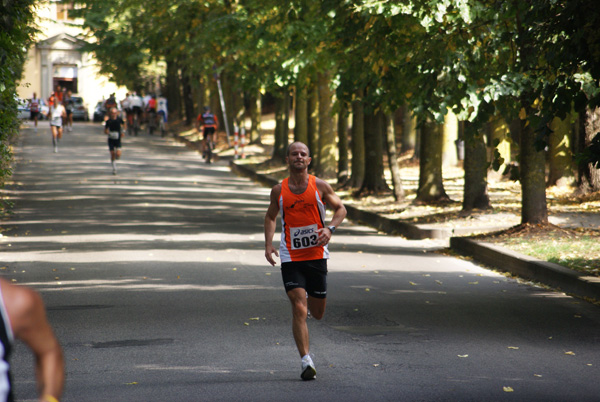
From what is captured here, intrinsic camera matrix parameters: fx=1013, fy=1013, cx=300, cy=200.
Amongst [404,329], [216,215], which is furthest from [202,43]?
[404,329]

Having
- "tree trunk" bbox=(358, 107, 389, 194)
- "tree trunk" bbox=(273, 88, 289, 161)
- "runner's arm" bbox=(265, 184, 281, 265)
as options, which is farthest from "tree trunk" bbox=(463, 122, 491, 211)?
"tree trunk" bbox=(273, 88, 289, 161)

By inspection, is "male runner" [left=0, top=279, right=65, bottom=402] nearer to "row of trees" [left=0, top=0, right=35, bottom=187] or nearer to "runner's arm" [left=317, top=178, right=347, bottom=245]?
"runner's arm" [left=317, top=178, right=347, bottom=245]

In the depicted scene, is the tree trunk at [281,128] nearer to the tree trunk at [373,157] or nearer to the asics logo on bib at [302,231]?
the tree trunk at [373,157]

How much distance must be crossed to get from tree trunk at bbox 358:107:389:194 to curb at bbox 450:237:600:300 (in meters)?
Answer: 7.95

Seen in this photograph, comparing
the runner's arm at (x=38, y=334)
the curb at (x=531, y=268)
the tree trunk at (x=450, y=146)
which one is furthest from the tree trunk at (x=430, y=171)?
the runner's arm at (x=38, y=334)

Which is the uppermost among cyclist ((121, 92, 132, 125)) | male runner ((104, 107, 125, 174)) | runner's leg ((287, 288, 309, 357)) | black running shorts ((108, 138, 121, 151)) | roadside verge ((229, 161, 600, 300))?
cyclist ((121, 92, 132, 125))

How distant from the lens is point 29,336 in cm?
277

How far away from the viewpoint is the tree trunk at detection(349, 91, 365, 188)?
24453 mm

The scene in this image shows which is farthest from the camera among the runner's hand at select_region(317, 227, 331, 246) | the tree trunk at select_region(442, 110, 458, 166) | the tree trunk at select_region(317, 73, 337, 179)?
the tree trunk at select_region(442, 110, 458, 166)

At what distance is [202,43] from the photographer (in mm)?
28750

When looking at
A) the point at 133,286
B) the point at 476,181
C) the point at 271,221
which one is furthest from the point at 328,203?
the point at 476,181

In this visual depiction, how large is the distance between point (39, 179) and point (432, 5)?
17.5 metres

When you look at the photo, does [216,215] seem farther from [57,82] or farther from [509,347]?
[57,82]

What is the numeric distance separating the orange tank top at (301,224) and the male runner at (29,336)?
4388 mm
